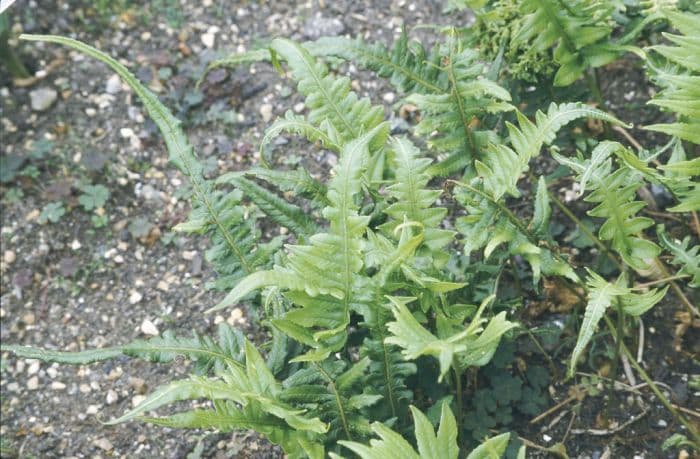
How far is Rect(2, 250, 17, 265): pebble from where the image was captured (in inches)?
112

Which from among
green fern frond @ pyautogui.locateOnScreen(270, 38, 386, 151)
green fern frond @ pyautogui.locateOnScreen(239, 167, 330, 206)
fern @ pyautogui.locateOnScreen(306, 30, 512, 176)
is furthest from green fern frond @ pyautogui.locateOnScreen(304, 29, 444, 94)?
green fern frond @ pyautogui.locateOnScreen(239, 167, 330, 206)

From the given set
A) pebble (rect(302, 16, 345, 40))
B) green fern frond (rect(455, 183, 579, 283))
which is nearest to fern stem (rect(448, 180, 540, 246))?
green fern frond (rect(455, 183, 579, 283))

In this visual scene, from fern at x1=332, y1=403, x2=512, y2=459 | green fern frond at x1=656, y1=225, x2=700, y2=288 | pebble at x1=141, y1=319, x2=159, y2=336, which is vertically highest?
green fern frond at x1=656, y1=225, x2=700, y2=288

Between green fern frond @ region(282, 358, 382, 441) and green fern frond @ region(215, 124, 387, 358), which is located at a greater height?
green fern frond @ region(215, 124, 387, 358)

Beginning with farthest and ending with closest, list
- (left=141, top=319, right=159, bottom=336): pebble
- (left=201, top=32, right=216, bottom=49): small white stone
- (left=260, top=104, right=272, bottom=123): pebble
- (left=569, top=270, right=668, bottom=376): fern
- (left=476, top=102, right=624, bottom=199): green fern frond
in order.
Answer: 1. (left=201, top=32, right=216, bottom=49): small white stone
2. (left=260, top=104, right=272, bottom=123): pebble
3. (left=141, top=319, right=159, bottom=336): pebble
4. (left=476, top=102, right=624, bottom=199): green fern frond
5. (left=569, top=270, right=668, bottom=376): fern

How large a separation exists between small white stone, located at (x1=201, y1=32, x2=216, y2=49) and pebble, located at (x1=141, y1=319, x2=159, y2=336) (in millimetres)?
1251

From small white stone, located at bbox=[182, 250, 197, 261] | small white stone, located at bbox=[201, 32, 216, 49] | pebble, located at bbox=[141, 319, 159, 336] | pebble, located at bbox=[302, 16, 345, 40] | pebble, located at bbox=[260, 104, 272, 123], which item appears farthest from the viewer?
small white stone, located at bbox=[201, 32, 216, 49]

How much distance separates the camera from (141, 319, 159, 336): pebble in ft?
8.75

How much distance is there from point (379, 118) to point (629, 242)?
0.73 metres

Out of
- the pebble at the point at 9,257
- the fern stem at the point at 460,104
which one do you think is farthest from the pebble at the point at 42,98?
the fern stem at the point at 460,104

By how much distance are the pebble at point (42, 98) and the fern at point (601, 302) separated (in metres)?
2.25

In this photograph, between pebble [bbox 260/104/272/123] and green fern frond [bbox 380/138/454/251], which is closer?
green fern frond [bbox 380/138/454/251]

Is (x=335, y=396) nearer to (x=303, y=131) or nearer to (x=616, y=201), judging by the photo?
(x=303, y=131)

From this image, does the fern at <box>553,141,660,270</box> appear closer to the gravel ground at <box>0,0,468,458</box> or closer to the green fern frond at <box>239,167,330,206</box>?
the green fern frond at <box>239,167,330,206</box>
